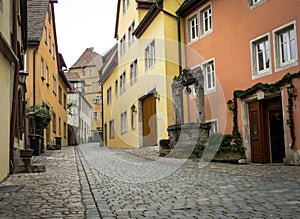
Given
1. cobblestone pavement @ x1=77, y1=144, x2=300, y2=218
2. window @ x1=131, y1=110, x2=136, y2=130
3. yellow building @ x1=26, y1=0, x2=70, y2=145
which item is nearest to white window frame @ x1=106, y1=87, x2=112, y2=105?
yellow building @ x1=26, y1=0, x2=70, y2=145

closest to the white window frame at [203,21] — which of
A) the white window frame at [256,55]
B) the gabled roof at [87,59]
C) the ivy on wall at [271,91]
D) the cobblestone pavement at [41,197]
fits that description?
the white window frame at [256,55]

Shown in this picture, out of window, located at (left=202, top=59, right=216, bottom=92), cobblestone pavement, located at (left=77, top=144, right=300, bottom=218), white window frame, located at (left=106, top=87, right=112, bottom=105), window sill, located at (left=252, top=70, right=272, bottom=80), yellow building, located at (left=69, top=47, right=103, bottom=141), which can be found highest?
yellow building, located at (left=69, top=47, right=103, bottom=141)

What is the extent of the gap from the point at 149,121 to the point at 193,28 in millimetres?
6278

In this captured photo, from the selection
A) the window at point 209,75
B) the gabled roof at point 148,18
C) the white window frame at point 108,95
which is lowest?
the window at point 209,75

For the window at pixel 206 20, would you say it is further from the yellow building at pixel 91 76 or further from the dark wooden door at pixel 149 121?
the yellow building at pixel 91 76

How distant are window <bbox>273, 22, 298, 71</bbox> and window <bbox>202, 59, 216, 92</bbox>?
14.1ft

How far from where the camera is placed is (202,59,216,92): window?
18.7m

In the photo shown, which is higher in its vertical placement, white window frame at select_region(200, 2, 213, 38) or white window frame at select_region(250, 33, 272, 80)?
white window frame at select_region(200, 2, 213, 38)

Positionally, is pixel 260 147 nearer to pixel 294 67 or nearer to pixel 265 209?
pixel 294 67

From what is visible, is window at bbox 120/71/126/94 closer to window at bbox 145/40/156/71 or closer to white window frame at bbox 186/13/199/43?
window at bbox 145/40/156/71

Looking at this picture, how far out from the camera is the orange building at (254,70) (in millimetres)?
13820

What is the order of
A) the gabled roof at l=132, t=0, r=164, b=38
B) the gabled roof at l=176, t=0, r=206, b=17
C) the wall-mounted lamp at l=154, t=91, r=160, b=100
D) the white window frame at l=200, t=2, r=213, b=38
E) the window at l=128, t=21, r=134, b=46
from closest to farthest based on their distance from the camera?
the white window frame at l=200, t=2, r=213, b=38, the gabled roof at l=176, t=0, r=206, b=17, the gabled roof at l=132, t=0, r=164, b=38, the wall-mounted lamp at l=154, t=91, r=160, b=100, the window at l=128, t=21, r=134, b=46

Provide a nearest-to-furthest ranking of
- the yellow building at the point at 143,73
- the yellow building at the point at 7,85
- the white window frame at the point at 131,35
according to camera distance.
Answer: the yellow building at the point at 7,85, the yellow building at the point at 143,73, the white window frame at the point at 131,35

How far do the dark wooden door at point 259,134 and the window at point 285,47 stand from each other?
184 centimetres
